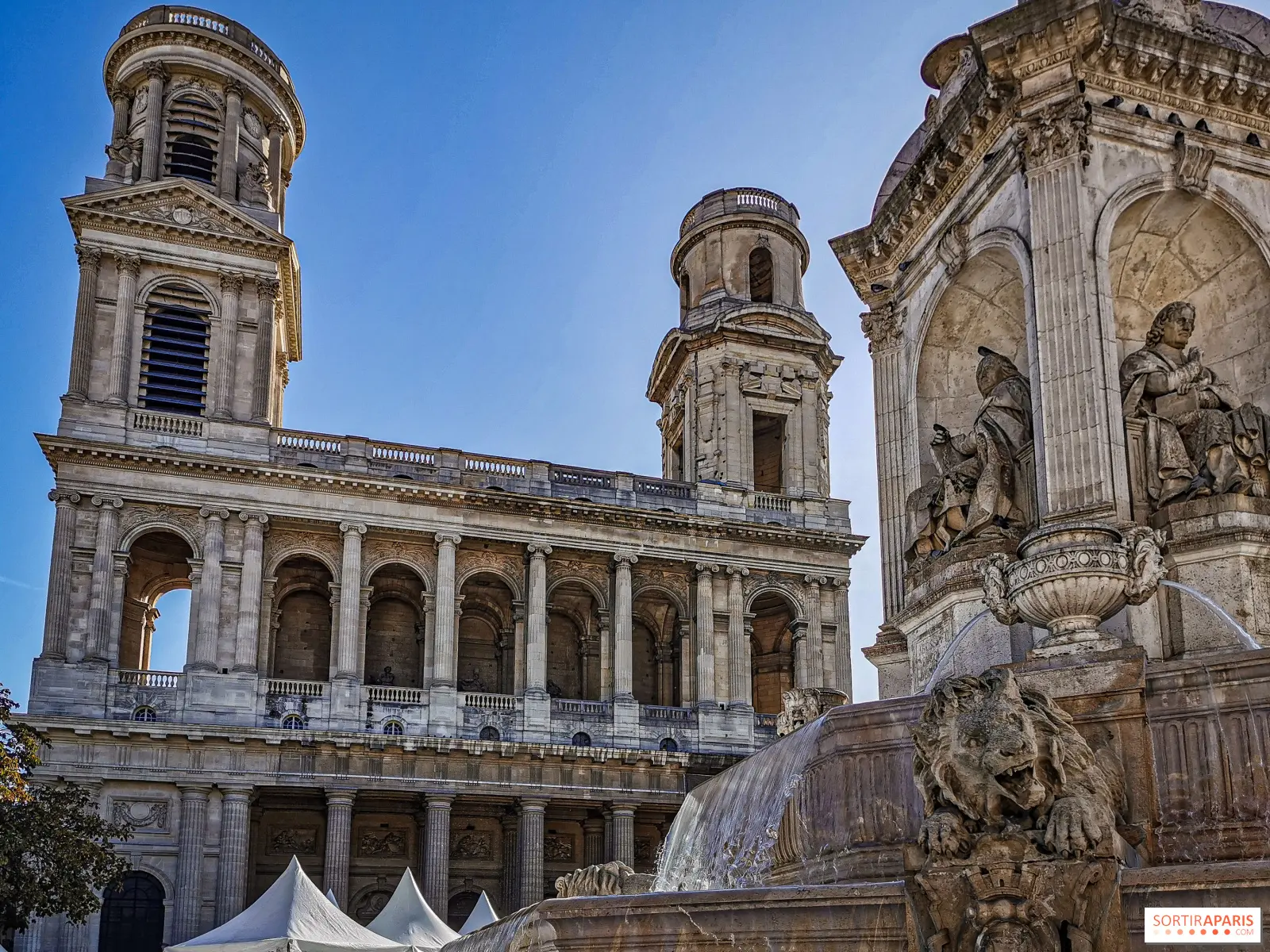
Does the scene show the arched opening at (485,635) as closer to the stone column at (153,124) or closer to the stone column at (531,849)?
the stone column at (531,849)

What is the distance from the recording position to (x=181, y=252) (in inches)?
1454

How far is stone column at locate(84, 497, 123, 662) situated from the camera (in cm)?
3281

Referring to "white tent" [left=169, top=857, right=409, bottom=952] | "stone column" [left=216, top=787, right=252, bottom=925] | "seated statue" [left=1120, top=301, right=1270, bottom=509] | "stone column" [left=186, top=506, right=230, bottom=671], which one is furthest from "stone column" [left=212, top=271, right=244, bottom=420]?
"seated statue" [left=1120, top=301, right=1270, bottom=509]

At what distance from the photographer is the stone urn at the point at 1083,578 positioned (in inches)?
286

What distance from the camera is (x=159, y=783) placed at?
32250 mm

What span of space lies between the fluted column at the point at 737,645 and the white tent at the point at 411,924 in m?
16.3

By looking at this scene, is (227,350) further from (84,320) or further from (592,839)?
(592,839)

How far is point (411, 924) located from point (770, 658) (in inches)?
904

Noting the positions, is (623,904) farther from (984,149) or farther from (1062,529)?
(984,149)

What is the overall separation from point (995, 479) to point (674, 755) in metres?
28.2

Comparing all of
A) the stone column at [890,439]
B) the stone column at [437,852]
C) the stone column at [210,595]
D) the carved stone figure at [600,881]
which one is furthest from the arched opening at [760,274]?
the carved stone figure at [600,881]

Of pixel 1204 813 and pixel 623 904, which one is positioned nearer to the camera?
pixel 623 904

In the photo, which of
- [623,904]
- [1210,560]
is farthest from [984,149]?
[623,904]

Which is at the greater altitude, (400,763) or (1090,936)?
(400,763)
